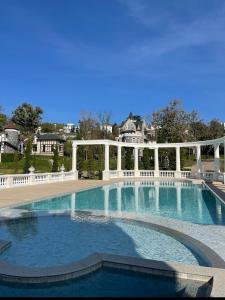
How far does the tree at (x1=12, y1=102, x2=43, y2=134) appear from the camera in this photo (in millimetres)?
79750

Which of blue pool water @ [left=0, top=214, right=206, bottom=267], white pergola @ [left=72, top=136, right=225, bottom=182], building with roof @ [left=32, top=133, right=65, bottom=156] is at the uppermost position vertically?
building with roof @ [left=32, top=133, right=65, bottom=156]

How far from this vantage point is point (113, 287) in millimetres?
5008

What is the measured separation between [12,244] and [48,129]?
8239 centimetres

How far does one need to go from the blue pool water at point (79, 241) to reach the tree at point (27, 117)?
236ft

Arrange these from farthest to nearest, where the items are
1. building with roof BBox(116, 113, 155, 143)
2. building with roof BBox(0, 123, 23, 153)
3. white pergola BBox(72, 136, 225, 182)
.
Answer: building with roof BBox(116, 113, 155, 143) < building with roof BBox(0, 123, 23, 153) < white pergola BBox(72, 136, 225, 182)

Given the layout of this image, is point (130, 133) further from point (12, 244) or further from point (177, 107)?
point (12, 244)

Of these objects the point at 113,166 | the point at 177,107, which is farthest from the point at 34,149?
the point at 177,107

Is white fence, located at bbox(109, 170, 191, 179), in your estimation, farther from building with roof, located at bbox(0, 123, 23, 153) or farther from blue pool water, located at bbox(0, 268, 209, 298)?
building with roof, located at bbox(0, 123, 23, 153)

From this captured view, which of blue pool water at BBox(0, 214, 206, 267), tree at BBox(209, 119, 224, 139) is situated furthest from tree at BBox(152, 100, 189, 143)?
blue pool water at BBox(0, 214, 206, 267)

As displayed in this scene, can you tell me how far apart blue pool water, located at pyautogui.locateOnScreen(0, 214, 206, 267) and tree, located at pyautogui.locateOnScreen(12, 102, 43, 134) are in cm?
7208

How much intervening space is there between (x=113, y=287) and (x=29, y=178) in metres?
18.6

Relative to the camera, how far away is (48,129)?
88.2 meters

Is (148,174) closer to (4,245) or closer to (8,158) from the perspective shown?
(8,158)

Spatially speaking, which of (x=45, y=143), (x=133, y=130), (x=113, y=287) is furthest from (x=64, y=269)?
(x=133, y=130)
